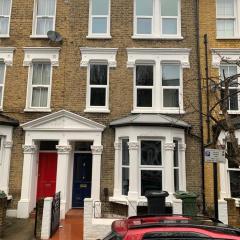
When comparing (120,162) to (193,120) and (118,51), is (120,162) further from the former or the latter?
(118,51)

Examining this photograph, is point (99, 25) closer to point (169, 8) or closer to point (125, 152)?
point (169, 8)

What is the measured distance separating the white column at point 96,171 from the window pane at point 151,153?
1.73 meters

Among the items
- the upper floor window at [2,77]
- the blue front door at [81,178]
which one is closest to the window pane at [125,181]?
the blue front door at [81,178]

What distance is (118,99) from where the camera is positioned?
45.6 feet

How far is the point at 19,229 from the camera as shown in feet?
37.1

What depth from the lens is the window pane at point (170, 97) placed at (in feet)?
46.2

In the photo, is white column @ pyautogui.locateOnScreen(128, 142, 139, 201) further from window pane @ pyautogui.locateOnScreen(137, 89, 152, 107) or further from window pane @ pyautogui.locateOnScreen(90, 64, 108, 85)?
window pane @ pyautogui.locateOnScreen(90, 64, 108, 85)

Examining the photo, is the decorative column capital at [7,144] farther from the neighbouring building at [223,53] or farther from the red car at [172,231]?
the red car at [172,231]

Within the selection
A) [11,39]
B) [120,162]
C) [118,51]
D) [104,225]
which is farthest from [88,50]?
[104,225]

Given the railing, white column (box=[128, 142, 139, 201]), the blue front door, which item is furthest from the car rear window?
the blue front door

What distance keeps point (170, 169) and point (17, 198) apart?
6107 mm

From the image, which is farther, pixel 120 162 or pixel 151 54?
pixel 151 54

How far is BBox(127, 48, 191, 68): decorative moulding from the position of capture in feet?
46.4

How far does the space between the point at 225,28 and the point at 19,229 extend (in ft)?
37.9
